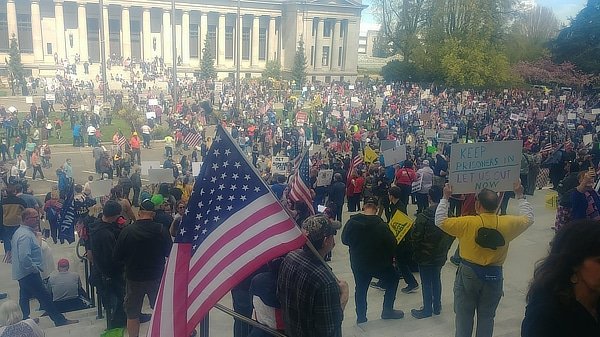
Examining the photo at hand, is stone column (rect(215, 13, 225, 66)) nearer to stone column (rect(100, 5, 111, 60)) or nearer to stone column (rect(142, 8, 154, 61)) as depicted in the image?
stone column (rect(142, 8, 154, 61))

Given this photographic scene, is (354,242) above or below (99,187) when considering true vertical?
above

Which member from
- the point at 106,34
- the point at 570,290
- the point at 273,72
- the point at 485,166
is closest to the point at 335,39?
the point at 273,72

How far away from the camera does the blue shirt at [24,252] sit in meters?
5.80

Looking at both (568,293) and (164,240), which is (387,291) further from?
(568,293)

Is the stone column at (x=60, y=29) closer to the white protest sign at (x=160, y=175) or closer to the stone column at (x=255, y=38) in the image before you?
the stone column at (x=255, y=38)

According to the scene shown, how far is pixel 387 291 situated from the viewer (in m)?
5.84

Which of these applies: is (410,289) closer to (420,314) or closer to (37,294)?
(420,314)

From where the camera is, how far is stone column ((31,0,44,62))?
55688 mm

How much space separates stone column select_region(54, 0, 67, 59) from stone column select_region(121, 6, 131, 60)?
6367 millimetres

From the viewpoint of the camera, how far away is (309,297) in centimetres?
318

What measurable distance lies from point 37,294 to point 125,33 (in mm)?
60193

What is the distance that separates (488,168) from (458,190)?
408 mm

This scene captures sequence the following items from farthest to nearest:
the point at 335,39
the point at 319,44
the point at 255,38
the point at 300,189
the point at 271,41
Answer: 1. the point at 335,39
2. the point at 319,44
3. the point at 271,41
4. the point at 255,38
5. the point at 300,189

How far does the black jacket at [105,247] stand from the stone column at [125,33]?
5975cm
